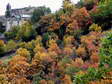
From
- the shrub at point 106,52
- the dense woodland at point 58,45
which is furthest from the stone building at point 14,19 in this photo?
the shrub at point 106,52

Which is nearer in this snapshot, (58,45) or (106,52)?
(106,52)

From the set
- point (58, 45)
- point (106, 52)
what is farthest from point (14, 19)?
point (106, 52)

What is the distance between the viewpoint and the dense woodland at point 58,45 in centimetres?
3985

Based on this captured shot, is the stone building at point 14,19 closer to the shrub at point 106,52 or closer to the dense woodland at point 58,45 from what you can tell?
the dense woodland at point 58,45

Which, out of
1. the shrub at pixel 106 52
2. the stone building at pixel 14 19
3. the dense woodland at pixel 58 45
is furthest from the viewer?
the stone building at pixel 14 19

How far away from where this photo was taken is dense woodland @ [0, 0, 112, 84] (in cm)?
3985

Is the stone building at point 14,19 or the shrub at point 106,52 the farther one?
the stone building at point 14,19

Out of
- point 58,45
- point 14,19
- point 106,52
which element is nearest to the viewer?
point 106,52

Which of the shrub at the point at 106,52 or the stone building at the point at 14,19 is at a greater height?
the shrub at the point at 106,52

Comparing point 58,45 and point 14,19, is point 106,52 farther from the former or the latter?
point 14,19

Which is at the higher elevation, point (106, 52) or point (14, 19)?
point (106, 52)

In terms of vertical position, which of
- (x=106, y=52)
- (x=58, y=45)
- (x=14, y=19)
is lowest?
(x=58, y=45)

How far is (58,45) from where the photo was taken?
54719mm

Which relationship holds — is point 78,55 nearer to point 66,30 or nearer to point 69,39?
point 69,39
